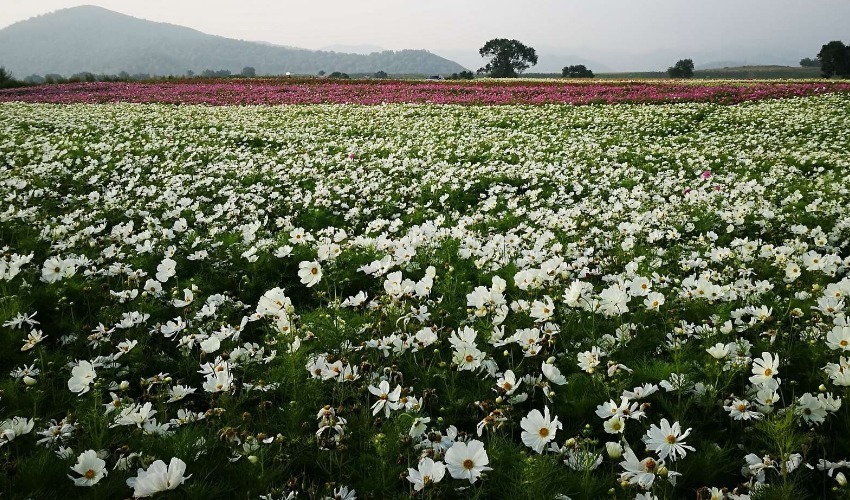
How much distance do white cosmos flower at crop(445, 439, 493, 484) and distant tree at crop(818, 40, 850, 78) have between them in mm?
82030

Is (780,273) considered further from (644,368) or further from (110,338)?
(110,338)

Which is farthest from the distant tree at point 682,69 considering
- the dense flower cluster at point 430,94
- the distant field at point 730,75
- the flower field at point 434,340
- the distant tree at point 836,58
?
the flower field at point 434,340

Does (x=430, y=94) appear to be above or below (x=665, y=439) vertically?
above

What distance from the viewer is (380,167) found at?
34.0ft

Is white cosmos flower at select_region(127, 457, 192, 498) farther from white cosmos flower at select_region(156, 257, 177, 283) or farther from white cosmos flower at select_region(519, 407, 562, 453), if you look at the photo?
white cosmos flower at select_region(156, 257, 177, 283)

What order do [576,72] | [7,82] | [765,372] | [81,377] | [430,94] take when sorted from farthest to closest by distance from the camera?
[576,72], [7,82], [430,94], [81,377], [765,372]

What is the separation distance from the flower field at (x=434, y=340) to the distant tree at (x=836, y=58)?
7234 centimetres

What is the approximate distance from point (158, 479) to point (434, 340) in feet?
5.38

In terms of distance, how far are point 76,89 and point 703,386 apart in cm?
4171

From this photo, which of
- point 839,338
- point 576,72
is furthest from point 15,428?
point 576,72

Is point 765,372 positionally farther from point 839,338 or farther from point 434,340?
point 434,340

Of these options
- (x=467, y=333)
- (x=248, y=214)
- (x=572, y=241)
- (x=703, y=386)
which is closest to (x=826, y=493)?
(x=703, y=386)

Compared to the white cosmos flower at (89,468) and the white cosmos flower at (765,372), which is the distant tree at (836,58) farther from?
the white cosmos flower at (89,468)

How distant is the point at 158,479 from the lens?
1.76 m
